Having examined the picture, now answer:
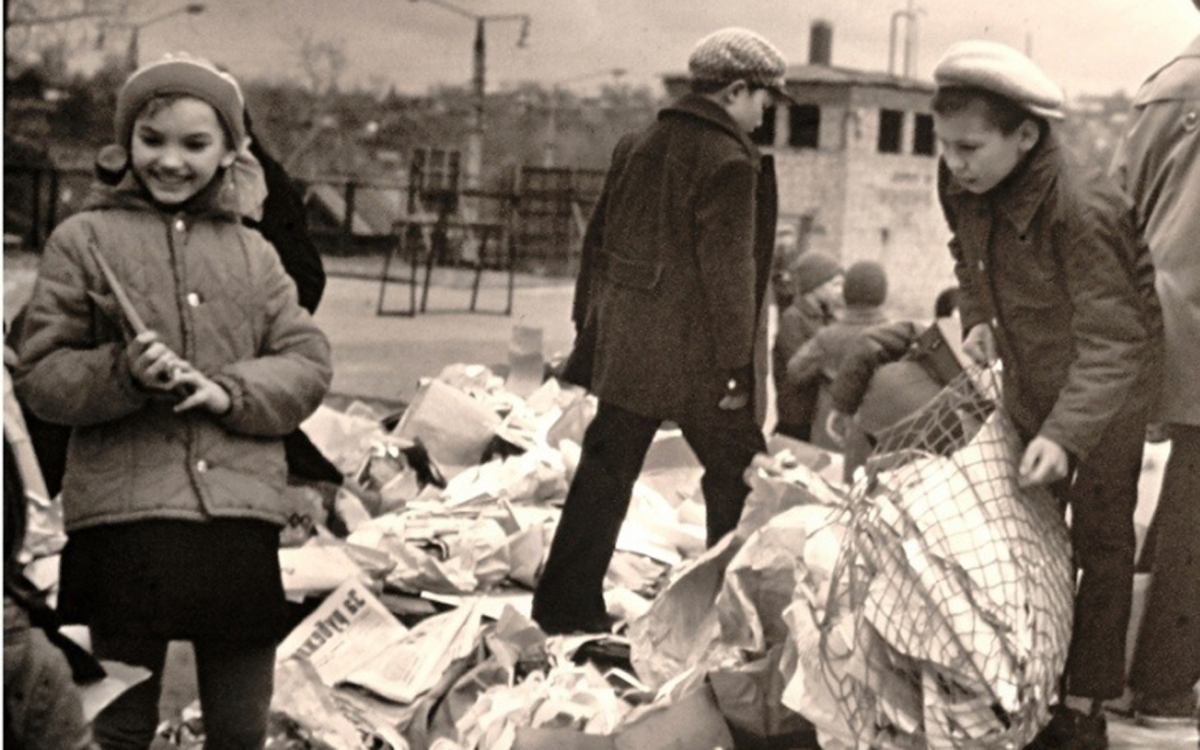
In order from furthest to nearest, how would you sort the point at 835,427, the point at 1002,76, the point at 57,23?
the point at 835,427 < the point at 57,23 < the point at 1002,76

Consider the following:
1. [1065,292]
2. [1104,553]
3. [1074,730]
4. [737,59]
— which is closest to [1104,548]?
[1104,553]

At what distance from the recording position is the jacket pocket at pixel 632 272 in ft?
11.6

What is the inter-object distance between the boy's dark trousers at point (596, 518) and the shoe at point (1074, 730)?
0.84 m

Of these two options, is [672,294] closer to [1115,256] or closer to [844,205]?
[844,205]

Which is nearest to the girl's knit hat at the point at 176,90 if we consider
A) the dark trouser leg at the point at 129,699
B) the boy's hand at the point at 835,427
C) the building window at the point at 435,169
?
the dark trouser leg at the point at 129,699

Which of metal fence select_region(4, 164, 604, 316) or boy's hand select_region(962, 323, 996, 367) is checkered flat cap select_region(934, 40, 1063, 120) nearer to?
boy's hand select_region(962, 323, 996, 367)

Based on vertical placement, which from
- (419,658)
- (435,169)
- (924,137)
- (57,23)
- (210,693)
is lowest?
(419,658)

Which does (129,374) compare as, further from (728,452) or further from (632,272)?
(728,452)

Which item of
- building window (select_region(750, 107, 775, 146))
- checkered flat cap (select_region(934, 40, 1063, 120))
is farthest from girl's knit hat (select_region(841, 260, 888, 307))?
checkered flat cap (select_region(934, 40, 1063, 120))

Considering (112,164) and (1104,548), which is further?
(1104,548)

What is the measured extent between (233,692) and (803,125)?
1.47 meters

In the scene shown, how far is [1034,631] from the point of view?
2.79 meters

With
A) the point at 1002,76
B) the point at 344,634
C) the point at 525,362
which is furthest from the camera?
the point at 525,362

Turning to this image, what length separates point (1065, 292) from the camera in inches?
113
